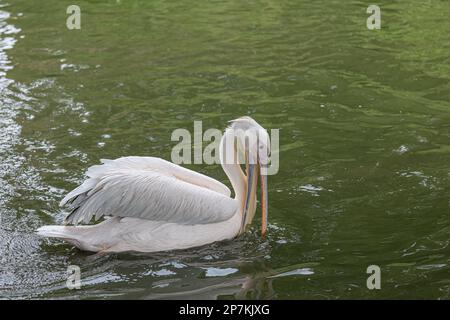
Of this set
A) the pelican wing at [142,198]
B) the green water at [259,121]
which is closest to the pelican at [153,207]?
the pelican wing at [142,198]

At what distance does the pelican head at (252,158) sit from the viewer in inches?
191

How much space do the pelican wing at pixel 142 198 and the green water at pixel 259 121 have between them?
24 cm

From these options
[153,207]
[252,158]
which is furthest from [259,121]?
[153,207]

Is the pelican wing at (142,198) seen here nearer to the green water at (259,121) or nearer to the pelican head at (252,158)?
the pelican head at (252,158)

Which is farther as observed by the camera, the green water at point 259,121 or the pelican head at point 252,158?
the pelican head at point 252,158

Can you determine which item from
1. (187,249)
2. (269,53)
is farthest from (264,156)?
(269,53)

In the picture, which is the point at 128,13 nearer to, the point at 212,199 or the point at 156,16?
the point at 156,16

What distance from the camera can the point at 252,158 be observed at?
4.89 m

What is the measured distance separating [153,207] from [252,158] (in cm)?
69

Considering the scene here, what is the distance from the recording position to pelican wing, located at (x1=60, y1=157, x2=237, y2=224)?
4.75m

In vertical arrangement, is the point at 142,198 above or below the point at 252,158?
below

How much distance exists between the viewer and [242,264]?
4.64 m

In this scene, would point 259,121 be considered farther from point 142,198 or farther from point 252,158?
point 142,198

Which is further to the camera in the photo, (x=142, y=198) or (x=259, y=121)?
(x=259, y=121)
